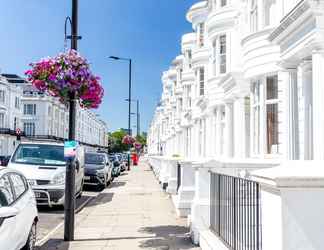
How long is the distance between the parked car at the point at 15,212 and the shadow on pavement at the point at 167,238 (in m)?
2.15

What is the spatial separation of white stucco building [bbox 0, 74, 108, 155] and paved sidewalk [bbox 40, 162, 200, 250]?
51581 mm

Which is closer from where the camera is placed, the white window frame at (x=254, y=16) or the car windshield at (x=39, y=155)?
the car windshield at (x=39, y=155)

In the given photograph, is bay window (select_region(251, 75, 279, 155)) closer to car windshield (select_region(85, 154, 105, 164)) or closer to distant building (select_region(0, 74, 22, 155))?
car windshield (select_region(85, 154, 105, 164))

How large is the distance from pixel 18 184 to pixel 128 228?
3.54 meters

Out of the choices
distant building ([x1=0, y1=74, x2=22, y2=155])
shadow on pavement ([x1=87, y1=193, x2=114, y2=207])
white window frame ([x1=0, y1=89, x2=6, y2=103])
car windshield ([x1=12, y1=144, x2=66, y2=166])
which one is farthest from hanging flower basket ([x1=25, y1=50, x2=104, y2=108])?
white window frame ([x1=0, y1=89, x2=6, y2=103])

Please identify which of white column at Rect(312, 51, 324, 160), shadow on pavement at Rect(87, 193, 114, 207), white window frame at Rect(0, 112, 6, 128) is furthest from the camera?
white window frame at Rect(0, 112, 6, 128)

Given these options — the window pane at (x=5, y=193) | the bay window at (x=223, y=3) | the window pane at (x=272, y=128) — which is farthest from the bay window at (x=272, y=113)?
the window pane at (x=5, y=193)

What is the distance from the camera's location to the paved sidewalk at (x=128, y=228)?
26.3 ft

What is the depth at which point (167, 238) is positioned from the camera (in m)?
8.61

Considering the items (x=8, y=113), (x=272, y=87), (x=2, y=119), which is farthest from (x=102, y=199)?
(x=8, y=113)

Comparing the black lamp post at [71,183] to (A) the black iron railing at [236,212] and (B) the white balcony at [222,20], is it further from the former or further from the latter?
(B) the white balcony at [222,20]

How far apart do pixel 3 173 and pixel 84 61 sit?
2.96 m

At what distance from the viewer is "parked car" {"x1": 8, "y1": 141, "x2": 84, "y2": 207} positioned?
12.4 metres

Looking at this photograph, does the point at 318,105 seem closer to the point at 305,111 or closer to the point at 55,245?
the point at 305,111
